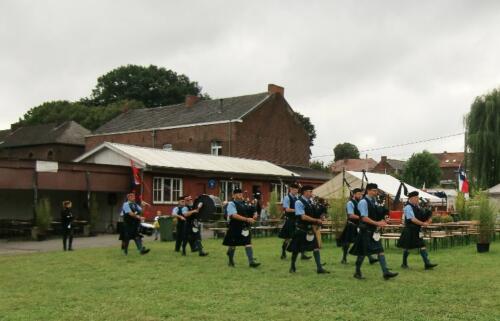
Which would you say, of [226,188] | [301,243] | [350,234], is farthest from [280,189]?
[301,243]

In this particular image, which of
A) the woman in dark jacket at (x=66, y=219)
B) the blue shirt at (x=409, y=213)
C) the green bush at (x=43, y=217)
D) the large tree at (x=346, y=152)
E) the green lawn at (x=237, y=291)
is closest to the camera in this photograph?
the green lawn at (x=237, y=291)

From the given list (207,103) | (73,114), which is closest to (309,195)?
(207,103)

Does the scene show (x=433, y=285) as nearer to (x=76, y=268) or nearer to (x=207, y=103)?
(x=76, y=268)

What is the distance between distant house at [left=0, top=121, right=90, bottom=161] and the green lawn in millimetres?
45485

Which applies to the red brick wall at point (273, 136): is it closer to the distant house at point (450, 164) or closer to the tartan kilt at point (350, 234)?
the tartan kilt at point (350, 234)

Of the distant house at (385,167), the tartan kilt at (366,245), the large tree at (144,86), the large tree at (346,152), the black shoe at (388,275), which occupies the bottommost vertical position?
the black shoe at (388,275)

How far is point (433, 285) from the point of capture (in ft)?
35.9

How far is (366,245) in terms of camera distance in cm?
1181

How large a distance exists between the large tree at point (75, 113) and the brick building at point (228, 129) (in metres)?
10.6

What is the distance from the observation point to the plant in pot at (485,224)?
17922 millimetres

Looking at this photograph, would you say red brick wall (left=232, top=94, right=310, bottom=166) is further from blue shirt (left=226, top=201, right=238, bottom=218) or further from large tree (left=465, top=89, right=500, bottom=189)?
blue shirt (left=226, top=201, right=238, bottom=218)

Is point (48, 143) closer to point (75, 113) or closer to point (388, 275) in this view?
point (75, 113)

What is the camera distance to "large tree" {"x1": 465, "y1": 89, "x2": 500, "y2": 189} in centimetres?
4000

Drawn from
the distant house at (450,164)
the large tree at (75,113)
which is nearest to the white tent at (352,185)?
the large tree at (75,113)
